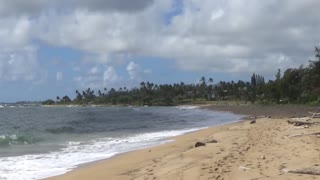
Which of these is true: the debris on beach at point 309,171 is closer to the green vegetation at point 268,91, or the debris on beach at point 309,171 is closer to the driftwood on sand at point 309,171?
the driftwood on sand at point 309,171

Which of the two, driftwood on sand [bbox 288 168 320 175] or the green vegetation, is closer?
driftwood on sand [bbox 288 168 320 175]

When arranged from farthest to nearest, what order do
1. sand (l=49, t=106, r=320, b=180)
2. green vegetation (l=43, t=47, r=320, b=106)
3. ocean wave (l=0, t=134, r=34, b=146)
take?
green vegetation (l=43, t=47, r=320, b=106) → ocean wave (l=0, t=134, r=34, b=146) → sand (l=49, t=106, r=320, b=180)

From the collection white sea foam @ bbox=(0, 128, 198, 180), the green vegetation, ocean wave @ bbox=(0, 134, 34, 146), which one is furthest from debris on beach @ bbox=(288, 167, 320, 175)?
the green vegetation

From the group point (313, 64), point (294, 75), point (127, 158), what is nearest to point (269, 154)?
point (127, 158)

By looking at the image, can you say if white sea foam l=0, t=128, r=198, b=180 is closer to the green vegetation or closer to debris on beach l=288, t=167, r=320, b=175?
debris on beach l=288, t=167, r=320, b=175

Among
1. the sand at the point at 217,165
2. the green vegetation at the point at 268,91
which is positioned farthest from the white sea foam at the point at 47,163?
the green vegetation at the point at 268,91

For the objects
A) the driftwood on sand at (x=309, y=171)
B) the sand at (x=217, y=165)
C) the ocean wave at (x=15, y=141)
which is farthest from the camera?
the ocean wave at (x=15, y=141)

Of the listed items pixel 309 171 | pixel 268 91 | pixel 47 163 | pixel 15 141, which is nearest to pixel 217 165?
pixel 309 171

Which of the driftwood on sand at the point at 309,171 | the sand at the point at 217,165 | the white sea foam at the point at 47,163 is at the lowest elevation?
the white sea foam at the point at 47,163

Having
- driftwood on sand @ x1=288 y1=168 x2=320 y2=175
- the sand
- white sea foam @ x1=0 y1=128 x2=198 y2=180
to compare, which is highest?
driftwood on sand @ x1=288 y1=168 x2=320 y2=175

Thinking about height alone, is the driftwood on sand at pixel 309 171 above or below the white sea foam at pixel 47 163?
above

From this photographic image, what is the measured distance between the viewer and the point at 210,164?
1316 centimetres

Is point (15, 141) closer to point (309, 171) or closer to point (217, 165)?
point (217, 165)

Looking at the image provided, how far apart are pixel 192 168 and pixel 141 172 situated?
157 cm
